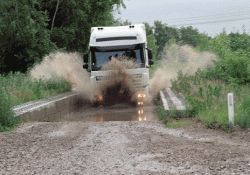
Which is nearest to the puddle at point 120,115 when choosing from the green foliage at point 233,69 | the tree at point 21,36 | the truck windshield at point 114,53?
the truck windshield at point 114,53

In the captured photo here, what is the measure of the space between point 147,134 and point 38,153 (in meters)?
2.66

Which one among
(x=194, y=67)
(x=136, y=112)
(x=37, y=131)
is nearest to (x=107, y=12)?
(x=194, y=67)

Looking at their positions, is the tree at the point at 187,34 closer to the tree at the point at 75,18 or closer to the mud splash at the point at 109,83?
the tree at the point at 75,18

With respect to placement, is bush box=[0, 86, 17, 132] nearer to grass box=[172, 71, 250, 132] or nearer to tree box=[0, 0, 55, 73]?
grass box=[172, 71, 250, 132]

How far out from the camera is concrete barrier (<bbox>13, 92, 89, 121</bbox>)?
10.7 m

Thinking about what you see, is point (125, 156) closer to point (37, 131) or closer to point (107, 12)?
point (37, 131)

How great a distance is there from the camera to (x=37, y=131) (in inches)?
339

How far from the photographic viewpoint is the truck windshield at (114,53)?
15164 mm

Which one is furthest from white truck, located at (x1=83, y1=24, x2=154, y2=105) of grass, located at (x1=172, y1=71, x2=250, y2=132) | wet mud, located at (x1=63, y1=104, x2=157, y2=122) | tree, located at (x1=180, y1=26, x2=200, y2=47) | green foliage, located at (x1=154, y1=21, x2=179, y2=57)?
tree, located at (x1=180, y1=26, x2=200, y2=47)

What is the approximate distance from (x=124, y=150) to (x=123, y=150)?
2cm

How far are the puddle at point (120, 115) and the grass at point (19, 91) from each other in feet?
7.69

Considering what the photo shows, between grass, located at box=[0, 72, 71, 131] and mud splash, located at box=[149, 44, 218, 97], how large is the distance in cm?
579

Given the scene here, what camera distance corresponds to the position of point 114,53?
1518 centimetres

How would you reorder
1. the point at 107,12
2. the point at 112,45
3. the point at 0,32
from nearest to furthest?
1. the point at 112,45
2. the point at 0,32
3. the point at 107,12
